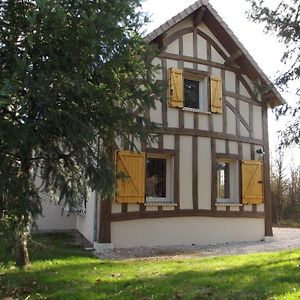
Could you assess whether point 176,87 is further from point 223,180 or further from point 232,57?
point 223,180

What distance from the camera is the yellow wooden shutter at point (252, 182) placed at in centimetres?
1386

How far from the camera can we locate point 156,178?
42.3 feet

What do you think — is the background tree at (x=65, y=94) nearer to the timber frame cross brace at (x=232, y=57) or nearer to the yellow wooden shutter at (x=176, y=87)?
the yellow wooden shutter at (x=176, y=87)

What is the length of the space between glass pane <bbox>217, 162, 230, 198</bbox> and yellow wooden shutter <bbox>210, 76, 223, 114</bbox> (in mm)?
1699

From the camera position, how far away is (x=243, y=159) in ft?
46.1

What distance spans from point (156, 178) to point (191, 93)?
2.85m

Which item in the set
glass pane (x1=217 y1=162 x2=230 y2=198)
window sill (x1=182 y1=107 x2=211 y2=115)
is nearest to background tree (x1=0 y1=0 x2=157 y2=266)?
window sill (x1=182 y1=107 x2=211 y2=115)

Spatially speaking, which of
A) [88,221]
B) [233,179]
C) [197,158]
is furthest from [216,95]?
[88,221]

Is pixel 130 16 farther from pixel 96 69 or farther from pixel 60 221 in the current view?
pixel 60 221

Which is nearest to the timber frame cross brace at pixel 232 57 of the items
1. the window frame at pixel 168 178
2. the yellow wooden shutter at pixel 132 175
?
the window frame at pixel 168 178

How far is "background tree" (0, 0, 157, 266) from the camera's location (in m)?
6.07

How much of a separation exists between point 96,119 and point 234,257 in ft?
15.5

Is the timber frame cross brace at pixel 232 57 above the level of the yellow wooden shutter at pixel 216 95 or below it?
above

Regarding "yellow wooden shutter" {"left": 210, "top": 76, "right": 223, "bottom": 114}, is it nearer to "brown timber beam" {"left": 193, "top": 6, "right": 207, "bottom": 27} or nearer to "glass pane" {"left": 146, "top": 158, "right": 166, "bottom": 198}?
"brown timber beam" {"left": 193, "top": 6, "right": 207, "bottom": 27}
